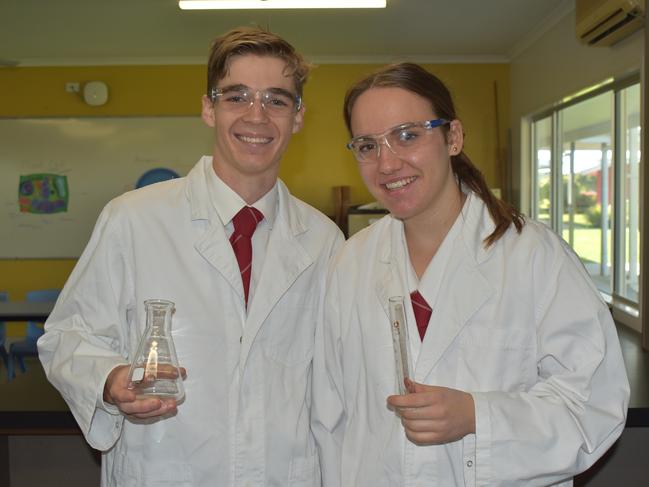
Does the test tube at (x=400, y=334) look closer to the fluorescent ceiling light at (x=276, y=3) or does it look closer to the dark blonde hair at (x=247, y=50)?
the dark blonde hair at (x=247, y=50)

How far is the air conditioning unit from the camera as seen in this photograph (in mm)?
3973

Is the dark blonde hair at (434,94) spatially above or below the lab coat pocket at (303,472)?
above

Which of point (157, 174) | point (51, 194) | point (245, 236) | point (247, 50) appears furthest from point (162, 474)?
point (51, 194)

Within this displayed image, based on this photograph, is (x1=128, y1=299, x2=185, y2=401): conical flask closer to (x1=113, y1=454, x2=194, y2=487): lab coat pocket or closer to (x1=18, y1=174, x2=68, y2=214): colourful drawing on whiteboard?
(x1=113, y1=454, x2=194, y2=487): lab coat pocket

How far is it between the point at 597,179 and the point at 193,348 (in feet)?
15.0

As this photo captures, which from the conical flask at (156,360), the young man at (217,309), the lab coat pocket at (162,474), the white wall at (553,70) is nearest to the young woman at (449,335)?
the young man at (217,309)

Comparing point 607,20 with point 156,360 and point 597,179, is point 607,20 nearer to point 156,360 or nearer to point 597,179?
point 597,179

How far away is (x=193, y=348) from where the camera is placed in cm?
160

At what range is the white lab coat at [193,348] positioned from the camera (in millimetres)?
1581

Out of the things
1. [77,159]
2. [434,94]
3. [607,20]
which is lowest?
[434,94]

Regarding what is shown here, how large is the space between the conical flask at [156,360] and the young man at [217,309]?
17 cm

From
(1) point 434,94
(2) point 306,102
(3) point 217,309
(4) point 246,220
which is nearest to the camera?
(1) point 434,94

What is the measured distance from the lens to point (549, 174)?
638 cm

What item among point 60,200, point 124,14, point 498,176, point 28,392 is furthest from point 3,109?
point 28,392
